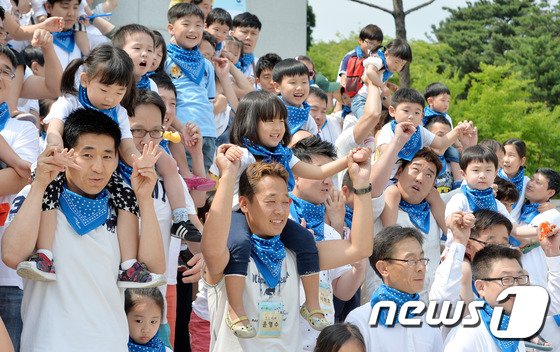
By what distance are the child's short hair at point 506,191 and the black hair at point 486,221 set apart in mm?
1793

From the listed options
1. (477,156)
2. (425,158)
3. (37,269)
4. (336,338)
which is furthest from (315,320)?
(477,156)

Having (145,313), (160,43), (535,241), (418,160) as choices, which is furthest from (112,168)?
(535,241)

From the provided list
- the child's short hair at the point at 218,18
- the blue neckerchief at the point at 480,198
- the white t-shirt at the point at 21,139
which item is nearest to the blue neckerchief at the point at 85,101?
the white t-shirt at the point at 21,139

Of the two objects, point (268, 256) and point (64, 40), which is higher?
point (64, 40)

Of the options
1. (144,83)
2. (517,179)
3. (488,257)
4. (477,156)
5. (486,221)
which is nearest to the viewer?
(488,257)

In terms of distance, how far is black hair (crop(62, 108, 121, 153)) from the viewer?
417cm

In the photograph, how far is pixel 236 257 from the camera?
433 centimetres

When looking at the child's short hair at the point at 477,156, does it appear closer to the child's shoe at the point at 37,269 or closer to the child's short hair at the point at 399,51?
the child's short hair at the point at 399,51

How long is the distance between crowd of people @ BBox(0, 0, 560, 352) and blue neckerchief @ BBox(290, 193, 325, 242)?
2 centimetres

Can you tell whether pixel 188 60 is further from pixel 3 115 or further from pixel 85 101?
pixel 85 101

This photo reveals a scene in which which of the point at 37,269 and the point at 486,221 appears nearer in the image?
the point at 37,269

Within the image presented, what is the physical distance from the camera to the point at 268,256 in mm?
4398

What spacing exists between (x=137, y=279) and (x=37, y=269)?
484 mm

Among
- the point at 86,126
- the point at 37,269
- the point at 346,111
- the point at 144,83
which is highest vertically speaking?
the point at 144,83
